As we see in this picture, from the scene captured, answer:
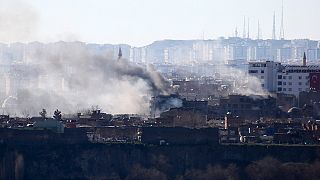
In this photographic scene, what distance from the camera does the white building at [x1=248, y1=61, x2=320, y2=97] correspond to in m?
45.1

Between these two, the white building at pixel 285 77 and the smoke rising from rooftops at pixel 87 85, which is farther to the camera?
the white building at pixel 285 77

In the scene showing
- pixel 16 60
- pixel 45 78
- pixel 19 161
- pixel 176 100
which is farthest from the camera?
pixel 16 60

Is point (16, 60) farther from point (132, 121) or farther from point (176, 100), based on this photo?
point (132, 121)

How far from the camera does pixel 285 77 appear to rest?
46.1 m

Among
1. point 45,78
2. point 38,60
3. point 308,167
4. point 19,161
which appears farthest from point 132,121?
point 38,60

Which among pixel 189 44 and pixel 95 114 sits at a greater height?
pixel 189 44

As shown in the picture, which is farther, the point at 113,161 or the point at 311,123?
the point at 311,123

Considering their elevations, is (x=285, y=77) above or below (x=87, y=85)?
above

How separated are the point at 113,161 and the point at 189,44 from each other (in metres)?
111

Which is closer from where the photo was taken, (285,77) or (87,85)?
(285,77)

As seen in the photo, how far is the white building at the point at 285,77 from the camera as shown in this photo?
45.1m

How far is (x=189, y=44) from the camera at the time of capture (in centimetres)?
13562

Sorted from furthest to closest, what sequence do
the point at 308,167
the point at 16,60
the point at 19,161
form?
1. the point at 16,60
2. the point at 19,161
3. the point at 308,167

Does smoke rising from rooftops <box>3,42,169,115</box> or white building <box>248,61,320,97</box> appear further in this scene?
white building <box>248,61,320,97</box>
